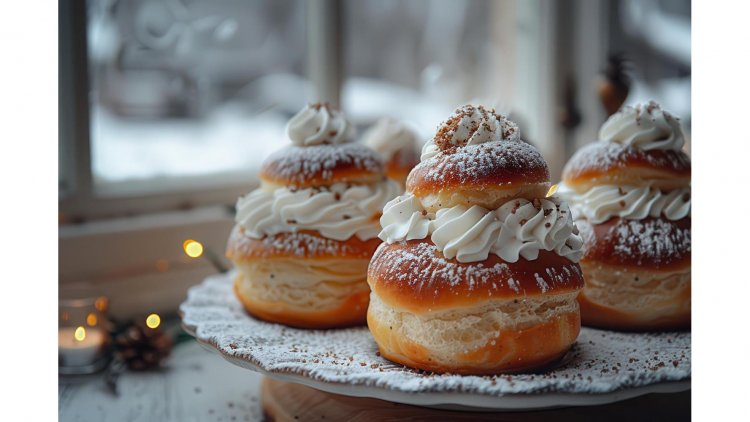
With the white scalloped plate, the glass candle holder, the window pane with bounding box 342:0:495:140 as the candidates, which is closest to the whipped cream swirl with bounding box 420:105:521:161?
the white scalloped plate

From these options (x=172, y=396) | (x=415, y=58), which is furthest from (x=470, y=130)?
(x=415, y=58)

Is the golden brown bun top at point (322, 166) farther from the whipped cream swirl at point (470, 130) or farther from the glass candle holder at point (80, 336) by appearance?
the glass candle holder at point (80, 336)

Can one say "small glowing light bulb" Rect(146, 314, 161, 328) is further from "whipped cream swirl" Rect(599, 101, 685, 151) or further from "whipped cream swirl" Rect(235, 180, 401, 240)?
"whipped cream swirl" Rect(599, 101, 685, 151)

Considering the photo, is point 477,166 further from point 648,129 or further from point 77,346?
point 77,346

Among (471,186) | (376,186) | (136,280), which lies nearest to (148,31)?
(136,280)

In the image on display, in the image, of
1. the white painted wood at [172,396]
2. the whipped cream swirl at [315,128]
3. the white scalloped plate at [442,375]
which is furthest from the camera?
the whipped cream swirl at [315,128]

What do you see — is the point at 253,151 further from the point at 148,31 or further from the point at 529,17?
the point at 529,17

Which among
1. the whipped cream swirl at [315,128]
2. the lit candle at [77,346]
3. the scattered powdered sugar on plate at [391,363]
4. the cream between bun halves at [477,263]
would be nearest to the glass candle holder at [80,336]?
the lit candle at [77,346]
